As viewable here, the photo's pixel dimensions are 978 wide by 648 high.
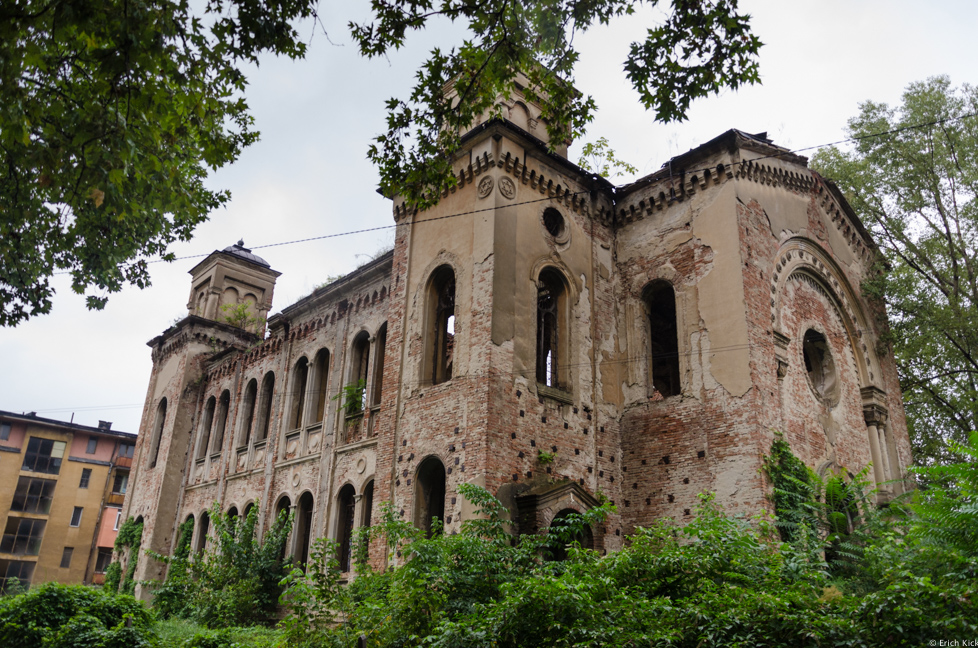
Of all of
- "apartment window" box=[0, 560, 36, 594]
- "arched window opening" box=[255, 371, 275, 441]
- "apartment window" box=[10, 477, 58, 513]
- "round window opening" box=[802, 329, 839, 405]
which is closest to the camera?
"round window opening" box=[802, 329, 839, 405]

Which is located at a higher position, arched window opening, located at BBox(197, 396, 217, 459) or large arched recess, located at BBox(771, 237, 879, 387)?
large arched recess, located at BBox(771, 237, 879, 387)

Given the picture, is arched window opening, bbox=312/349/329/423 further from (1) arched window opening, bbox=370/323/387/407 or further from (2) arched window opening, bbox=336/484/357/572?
(2) arched window opening, bbox=336/484/357/572

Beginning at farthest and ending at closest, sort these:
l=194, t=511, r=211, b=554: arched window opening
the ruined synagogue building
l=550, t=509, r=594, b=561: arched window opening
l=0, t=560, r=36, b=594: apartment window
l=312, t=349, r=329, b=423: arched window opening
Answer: l=0, t=560, r=36, b=594: apartment window < l=194, t=511, r=211, b=554: arched window opening < l=312, t=349, r=329, b=423: arched window opening < the ruined synagogue building < l=550, t=509, r=594, b=561: arched window opening

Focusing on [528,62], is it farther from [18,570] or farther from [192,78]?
[18,570]

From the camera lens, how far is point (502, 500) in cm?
1140

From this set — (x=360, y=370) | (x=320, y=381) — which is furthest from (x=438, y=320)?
(x=320, y=381)

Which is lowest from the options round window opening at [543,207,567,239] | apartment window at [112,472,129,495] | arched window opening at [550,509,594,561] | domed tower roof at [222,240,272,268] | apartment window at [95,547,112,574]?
arched window opening at [550,509,594,561]

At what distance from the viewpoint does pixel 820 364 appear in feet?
50.8

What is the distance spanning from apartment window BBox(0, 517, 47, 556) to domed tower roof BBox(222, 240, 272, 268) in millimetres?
21900

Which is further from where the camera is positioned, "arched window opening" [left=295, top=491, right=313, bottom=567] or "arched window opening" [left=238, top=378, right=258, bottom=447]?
"arched window opening" [left=238, top=378, right=258, bottom=447]

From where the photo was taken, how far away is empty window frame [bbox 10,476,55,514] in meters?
36.5

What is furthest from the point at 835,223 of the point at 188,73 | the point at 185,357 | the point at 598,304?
the point at 185,357

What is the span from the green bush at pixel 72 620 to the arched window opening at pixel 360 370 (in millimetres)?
5646

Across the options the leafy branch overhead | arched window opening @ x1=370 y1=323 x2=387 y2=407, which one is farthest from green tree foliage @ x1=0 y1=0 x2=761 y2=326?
arched window opening @ x1=370 y1=323 x2=387 y2=407
